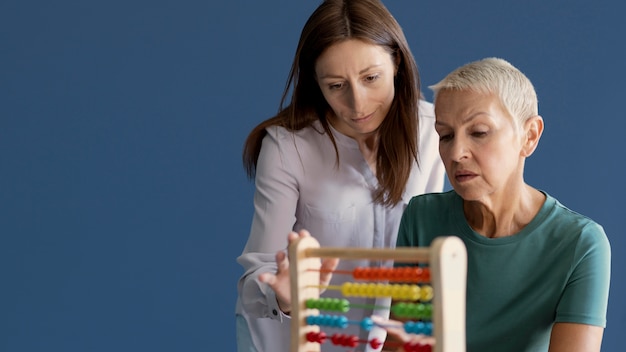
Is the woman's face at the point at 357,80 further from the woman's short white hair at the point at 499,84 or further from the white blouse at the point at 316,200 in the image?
the woman's short white hair at the point at 499,84

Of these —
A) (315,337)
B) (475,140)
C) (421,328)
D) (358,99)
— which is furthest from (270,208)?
(421,328)

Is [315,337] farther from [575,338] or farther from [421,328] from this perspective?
[575,338]

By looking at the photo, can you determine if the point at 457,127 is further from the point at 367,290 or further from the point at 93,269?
the point at 93,269

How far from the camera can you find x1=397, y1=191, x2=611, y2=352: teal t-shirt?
178 centimetres

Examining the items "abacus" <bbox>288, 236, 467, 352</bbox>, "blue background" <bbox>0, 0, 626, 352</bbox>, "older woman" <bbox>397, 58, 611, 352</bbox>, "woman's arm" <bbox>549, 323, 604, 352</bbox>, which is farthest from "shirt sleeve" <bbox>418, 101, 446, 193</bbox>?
"blue background" <bbox>0, 0, 626, 352</bbox>

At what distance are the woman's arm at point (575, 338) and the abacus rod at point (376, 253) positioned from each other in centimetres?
47

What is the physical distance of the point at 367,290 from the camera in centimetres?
152

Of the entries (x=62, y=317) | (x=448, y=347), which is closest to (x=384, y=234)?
(x=448, y=347)

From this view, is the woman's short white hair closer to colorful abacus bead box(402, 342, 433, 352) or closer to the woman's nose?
the woman's nose

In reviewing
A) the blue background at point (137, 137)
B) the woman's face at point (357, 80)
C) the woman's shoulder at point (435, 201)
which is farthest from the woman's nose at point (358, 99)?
the blue background at point (137, 137)

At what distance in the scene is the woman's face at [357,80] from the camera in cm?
212

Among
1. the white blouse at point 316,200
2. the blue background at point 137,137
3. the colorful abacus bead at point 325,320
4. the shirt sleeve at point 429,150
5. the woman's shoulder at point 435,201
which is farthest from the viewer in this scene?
the blue background at point 137,137

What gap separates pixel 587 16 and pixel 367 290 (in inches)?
103

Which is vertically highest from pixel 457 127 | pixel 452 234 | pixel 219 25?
pixel 219 25
